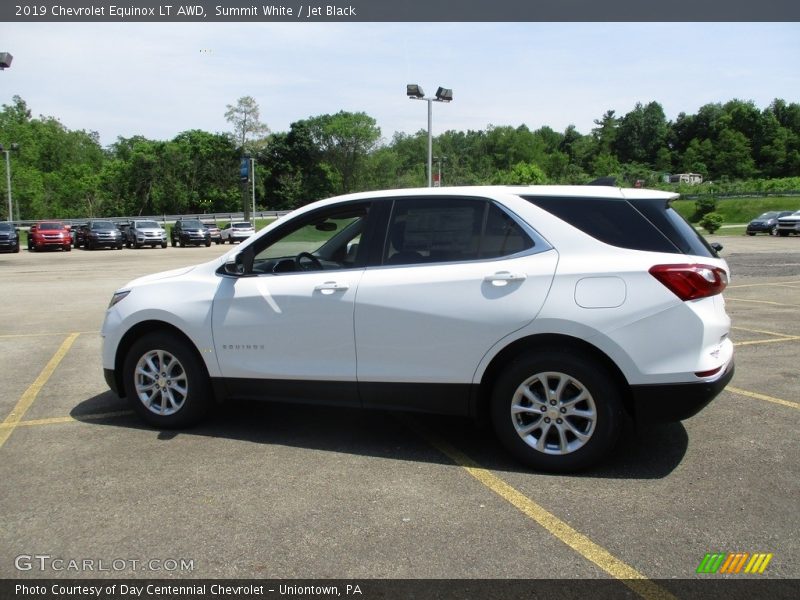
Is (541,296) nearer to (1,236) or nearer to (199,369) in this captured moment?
(199,369)

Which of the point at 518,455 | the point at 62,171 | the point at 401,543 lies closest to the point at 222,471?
the point at 401,543

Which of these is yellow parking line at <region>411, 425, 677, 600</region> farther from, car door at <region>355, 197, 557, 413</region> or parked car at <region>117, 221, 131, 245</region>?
parked car at <region>117, 221, 131, 245</region>

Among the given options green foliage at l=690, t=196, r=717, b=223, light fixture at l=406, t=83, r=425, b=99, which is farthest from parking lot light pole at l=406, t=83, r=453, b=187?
green foliage at l=690, t=196, r=717, b=223

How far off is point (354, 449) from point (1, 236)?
36.0 meters

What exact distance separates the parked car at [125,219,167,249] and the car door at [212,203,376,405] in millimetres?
37091

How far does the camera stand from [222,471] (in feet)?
14.2

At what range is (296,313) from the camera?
15.4 feet

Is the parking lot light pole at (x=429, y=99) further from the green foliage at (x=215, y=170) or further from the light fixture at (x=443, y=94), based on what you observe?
the green foliage at (x=215, y=170)

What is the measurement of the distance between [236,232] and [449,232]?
42819 millimetres

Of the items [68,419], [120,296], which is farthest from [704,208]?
[68,419]

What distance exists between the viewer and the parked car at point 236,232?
4559cm

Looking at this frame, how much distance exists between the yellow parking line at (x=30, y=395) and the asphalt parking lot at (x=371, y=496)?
0.03 meters

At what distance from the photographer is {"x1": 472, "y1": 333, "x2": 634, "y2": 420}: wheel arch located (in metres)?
4.14

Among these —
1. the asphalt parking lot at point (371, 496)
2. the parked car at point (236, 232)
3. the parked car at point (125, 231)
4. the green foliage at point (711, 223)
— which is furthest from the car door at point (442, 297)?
the green foliage at point (711, 223)
